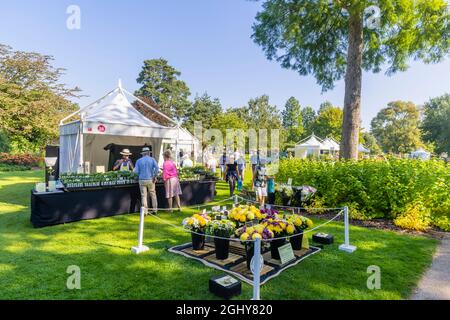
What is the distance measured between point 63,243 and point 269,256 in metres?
3.75

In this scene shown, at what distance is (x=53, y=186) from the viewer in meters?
6.33

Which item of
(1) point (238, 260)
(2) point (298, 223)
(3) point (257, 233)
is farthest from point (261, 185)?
(3) point (257, 233)

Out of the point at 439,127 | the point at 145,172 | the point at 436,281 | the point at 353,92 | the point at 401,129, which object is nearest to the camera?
the point at 436,281

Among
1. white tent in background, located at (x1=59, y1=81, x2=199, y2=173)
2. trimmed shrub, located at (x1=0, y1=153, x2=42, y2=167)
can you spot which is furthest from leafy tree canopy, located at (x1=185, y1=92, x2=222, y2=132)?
white tent in background, located at (x1=59, y1=81, x2=199, y2=173)

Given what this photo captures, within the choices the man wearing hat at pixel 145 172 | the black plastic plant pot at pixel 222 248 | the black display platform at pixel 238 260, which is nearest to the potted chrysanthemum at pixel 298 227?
the black display platform at pixel 238 260

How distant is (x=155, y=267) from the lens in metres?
3.94

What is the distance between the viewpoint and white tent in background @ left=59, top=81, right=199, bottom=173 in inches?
337

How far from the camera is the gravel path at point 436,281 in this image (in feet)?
10.7

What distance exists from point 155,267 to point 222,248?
103cm

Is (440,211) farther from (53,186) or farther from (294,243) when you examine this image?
(53,186)

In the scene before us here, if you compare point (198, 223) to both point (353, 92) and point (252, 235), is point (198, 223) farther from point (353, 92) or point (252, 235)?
point (353, 92)

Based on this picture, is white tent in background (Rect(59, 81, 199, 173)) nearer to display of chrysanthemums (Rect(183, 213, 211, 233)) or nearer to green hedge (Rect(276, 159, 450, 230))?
display of chrysanthemums (Rect(183, 213, 211, 233))

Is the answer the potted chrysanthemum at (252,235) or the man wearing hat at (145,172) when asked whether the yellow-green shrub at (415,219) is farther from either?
the man wearing hat at (145,172)
